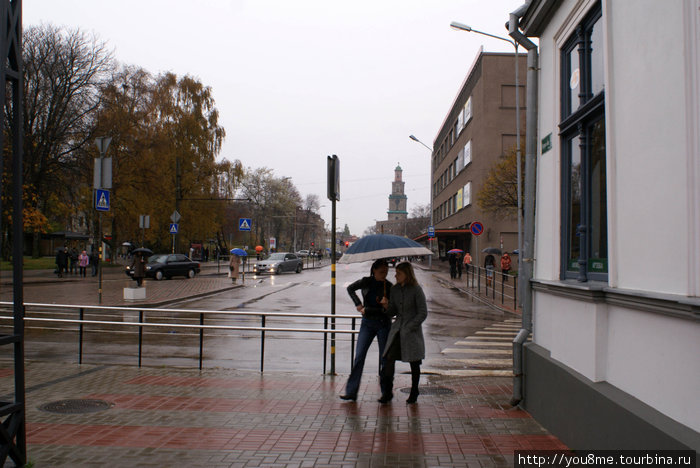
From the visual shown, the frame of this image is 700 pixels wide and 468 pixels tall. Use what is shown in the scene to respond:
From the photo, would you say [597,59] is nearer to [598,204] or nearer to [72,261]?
[598,204]

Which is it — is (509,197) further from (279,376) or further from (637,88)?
(637,88)

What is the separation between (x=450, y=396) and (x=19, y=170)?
5.07 m

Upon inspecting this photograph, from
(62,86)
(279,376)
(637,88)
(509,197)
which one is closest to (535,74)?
(637,88)

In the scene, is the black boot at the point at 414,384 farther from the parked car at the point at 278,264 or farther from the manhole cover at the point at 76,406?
the parked car at the point at 278,264

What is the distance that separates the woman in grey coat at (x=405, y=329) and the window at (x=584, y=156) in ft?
5.12

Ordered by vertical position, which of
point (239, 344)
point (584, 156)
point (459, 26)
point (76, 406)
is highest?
point (459, 26)

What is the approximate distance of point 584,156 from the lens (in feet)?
16.4

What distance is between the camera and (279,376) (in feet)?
25.3

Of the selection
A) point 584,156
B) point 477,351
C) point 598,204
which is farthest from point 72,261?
point 598,204

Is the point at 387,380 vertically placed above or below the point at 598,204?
below

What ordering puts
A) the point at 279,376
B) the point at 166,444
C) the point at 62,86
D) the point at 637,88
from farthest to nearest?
the point at 62,86, the point at 279,376, the point at 166,444, the point at 637,88

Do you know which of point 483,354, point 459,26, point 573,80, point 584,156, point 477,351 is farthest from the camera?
point 459,26

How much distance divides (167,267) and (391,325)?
2641 cm

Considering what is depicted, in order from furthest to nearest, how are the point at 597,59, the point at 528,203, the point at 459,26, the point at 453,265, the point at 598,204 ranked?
the point at 453,265 → the point at 459,26 → the point at 528,203 → the point at 597,59 → the point at 598,204
